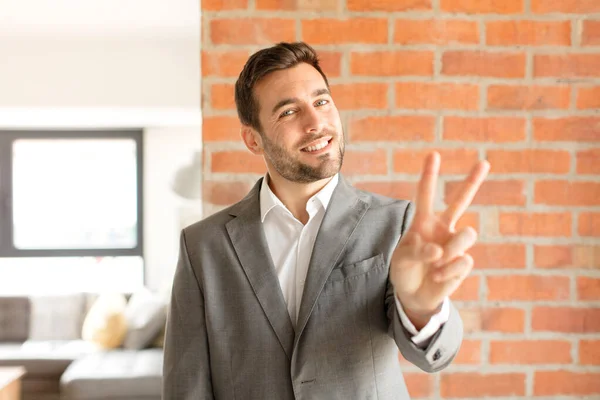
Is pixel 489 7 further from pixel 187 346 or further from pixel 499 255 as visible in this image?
pixel 187 346

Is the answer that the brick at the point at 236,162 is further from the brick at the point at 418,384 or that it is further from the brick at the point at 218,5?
the brick at the point at 418,384

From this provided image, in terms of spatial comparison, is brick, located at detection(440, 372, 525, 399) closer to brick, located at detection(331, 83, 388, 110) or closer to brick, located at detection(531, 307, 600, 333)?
brick, located at detection(531, 307, 600, 333)

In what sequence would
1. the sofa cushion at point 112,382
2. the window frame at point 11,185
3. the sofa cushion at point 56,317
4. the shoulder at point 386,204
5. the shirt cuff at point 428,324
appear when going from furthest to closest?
the window frame at point 11,185 → the sofa cushion at point 56,317 → the sofa cushion at point 112,382 → the shoulder at point 386,204 → the shirt cuff at point 428,324

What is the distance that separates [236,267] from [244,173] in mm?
352

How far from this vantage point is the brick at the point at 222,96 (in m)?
1.60

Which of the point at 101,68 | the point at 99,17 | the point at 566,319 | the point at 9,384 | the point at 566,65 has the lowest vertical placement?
the point at 9,384

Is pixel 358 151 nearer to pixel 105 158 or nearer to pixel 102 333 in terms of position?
pixel 102 333

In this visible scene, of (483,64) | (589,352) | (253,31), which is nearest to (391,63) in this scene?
(483,64)

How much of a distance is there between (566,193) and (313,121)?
795mm

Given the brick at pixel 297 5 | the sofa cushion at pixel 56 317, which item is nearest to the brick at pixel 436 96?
the brick at pixel 297 5

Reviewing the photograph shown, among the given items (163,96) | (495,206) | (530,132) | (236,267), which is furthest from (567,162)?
(163,96)

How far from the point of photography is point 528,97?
5.32ft

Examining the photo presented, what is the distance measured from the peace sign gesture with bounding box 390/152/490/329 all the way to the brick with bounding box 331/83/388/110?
632 millimetres

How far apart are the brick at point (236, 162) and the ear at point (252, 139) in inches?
4.6
